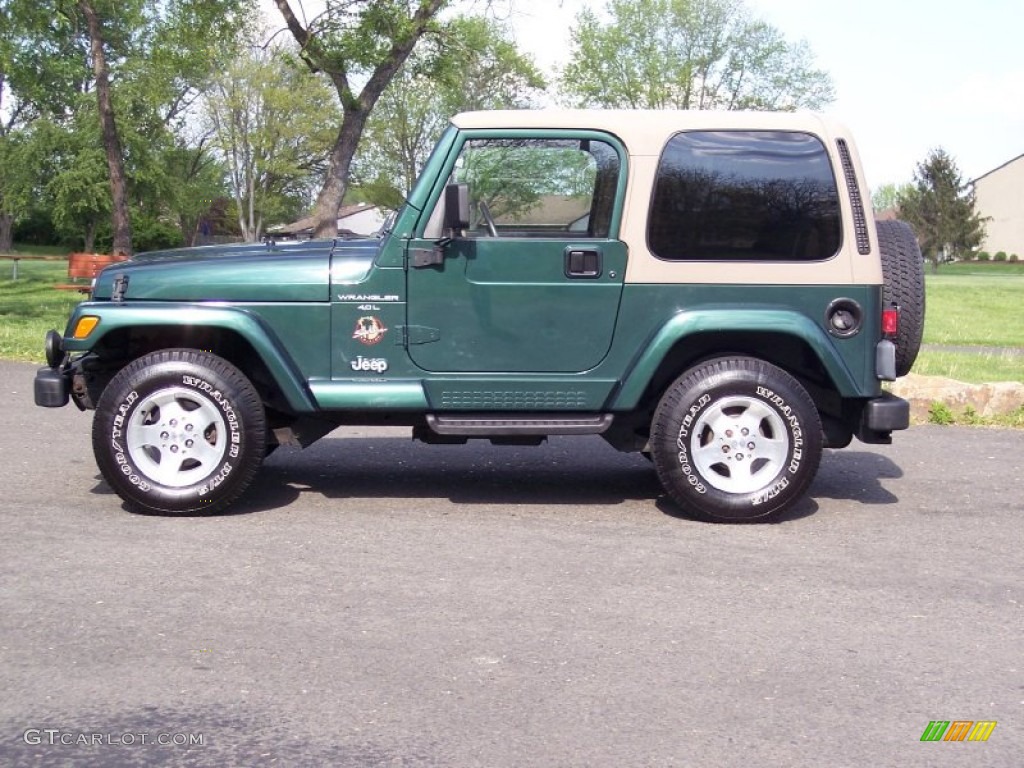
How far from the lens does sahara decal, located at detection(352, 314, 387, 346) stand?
610 cm

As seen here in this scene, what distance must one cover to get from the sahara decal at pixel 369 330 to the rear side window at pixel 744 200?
55.9 inches

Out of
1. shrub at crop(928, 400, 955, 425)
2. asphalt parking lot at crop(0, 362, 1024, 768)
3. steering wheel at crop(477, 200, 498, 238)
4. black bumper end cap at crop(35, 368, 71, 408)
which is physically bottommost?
asphalt parking lot at crop(0, 362, 1024, 768)

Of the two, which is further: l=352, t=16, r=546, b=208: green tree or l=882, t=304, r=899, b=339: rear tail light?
l=352, t=16, r=546, b=208: green tree

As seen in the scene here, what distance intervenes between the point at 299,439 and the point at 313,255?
3.23ft

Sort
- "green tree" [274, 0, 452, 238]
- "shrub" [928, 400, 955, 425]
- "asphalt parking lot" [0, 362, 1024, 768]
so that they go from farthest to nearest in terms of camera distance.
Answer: "green tree" [274, 0, 452, 238] < "shrub" [928, 400, 955, 425] < "asphalt parking lot" [0, 362, 1024, 768]

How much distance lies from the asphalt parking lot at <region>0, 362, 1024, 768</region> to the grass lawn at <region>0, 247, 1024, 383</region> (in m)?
5.94

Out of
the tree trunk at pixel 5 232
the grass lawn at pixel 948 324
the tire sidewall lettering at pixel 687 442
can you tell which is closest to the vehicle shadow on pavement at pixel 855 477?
the tire sidewall lettering at pixel 687 442

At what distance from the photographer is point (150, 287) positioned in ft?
20.1

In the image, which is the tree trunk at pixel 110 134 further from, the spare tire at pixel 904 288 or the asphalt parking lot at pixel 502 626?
the spare tire at pixel 904 288

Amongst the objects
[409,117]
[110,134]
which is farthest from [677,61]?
[110,134]

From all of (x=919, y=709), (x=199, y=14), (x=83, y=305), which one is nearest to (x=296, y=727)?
(x=919, y=709)

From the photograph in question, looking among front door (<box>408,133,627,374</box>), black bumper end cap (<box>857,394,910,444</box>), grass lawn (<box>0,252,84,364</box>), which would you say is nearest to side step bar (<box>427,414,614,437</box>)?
front door (<box>408,133,627,374</box>)

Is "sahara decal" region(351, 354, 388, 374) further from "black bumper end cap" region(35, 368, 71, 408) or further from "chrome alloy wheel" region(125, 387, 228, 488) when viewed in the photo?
"black bumper end cap" region(35, 368, 71, 408)

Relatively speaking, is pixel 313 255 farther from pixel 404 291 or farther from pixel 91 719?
pixel 91 719
